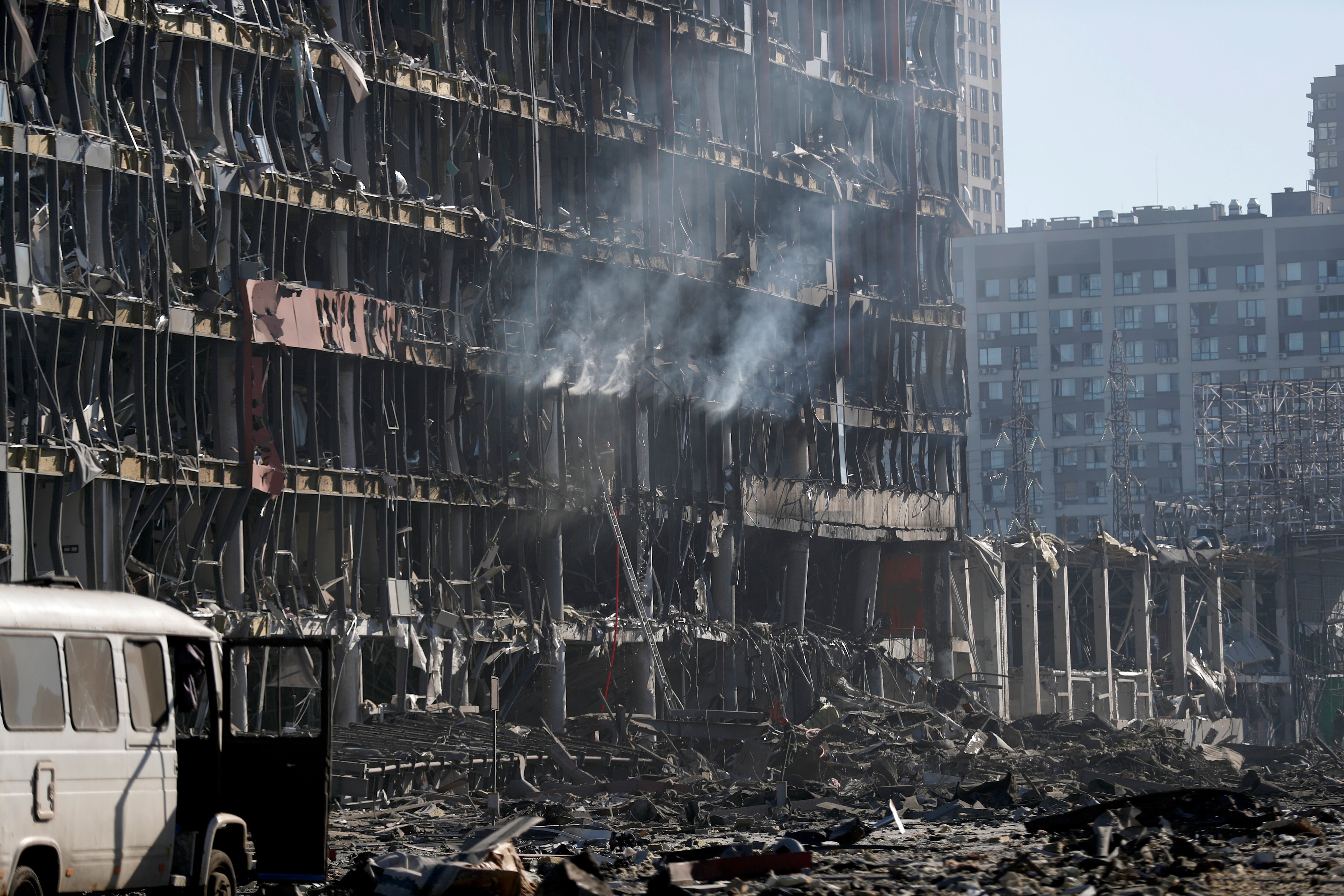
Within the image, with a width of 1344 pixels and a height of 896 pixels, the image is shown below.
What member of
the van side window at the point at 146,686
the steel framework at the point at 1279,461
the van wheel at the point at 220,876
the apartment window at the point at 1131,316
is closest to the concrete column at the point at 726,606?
the steel framework at the point at 1279,461

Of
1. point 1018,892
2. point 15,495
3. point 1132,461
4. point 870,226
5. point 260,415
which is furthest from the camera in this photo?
point 1132,461

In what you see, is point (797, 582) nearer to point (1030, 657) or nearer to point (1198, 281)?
point (1030, 657)

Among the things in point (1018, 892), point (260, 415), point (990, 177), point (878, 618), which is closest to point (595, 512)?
point (260, 415)

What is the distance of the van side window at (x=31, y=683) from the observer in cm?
1360

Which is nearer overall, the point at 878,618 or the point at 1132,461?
the point at 878,618

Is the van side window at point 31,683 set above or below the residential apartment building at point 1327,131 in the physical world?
below

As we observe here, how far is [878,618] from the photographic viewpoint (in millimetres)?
60312

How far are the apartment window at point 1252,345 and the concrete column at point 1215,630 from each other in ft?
211

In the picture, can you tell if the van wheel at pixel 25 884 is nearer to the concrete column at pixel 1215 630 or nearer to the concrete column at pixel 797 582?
the concrete column at pixel 797 582

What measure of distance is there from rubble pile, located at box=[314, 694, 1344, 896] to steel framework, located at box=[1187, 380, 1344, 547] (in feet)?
90.8

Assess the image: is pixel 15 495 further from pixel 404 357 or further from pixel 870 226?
pixel 870 226

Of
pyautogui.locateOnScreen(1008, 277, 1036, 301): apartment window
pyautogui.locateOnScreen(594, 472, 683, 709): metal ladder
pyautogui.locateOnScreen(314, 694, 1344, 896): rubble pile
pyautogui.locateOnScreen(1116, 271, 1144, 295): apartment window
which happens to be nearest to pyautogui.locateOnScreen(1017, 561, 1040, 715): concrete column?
pyautogui.locateOnScreen(314, 694, 1344, 896): rubble pile

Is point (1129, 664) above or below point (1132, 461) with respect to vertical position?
below

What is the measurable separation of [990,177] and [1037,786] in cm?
12801
